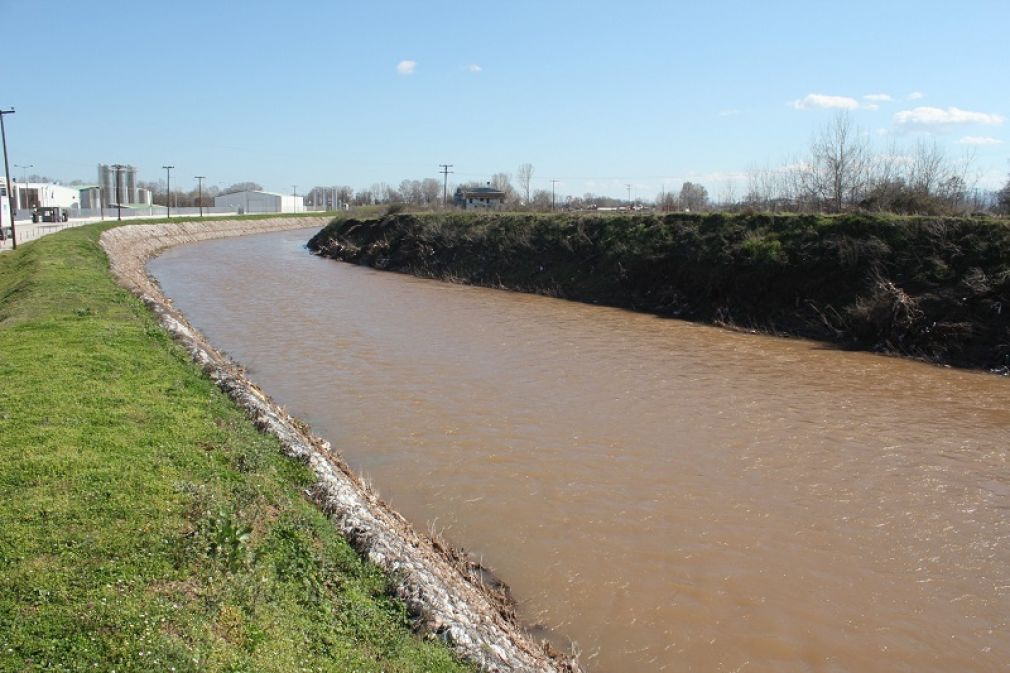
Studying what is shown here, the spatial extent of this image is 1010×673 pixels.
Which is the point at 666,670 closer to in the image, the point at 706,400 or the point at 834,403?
the point at 706,400

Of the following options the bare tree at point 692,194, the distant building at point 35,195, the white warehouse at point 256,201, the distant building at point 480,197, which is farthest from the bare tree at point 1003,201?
the white warehouse at point 256,201

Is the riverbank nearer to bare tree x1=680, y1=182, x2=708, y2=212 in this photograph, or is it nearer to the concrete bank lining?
the concrete bank lining

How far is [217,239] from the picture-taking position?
77062 mm

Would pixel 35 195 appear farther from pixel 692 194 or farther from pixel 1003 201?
pixel 1003 201

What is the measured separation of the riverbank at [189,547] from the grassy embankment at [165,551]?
0.6 inches

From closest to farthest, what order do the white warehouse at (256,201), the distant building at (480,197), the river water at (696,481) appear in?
1. the river water at (696,481)
2. the distant building at (480,197)
3. the white warehouse at (256,201)

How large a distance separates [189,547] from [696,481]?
6.64 metres

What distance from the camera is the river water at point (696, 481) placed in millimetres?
6797

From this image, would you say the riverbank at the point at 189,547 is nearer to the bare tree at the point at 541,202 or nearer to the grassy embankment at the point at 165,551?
the grassy embankment at the point at 165,551

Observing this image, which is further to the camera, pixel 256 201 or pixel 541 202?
pixel 256 201

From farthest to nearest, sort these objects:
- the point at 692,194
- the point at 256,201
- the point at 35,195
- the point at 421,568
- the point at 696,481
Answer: the point at 256,201 < the point at 35,195 < the point at 692,194 < the point at 696,481 < the point at 421,568

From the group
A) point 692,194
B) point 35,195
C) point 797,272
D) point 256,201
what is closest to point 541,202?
point 692,194

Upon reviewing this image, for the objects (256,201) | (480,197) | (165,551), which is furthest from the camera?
(256,201)

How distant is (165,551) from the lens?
566cm
